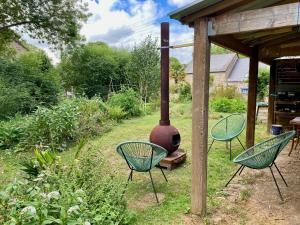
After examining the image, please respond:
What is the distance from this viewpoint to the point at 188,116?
32.7ft

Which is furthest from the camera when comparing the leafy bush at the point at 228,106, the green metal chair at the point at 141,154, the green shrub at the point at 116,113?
the leafy bush at the point at 228,106

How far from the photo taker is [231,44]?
4.01 metres

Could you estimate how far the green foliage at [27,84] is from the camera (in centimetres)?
729

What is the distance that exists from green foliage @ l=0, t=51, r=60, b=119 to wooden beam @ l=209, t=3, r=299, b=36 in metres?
6.07

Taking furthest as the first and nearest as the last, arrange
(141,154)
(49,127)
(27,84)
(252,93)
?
(27,84)
(49,127)
(252,93)
(141,154)

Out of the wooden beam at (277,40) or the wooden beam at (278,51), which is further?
the wooden beam at (278,51)

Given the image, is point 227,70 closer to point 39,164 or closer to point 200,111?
point 200,111

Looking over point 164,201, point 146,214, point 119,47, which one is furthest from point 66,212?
point 119,47

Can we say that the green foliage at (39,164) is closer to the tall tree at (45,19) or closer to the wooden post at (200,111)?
the wooden post at (200,111)

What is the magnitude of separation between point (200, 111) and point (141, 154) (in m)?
1.16

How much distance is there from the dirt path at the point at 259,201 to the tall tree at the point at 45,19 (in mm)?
8918

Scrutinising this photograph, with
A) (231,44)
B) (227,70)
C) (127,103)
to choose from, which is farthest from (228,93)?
(227,70)

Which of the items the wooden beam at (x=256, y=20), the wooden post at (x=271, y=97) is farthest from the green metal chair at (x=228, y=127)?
the wooden beam at (x=256, y=20)

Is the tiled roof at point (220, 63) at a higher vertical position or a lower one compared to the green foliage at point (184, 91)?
higher
